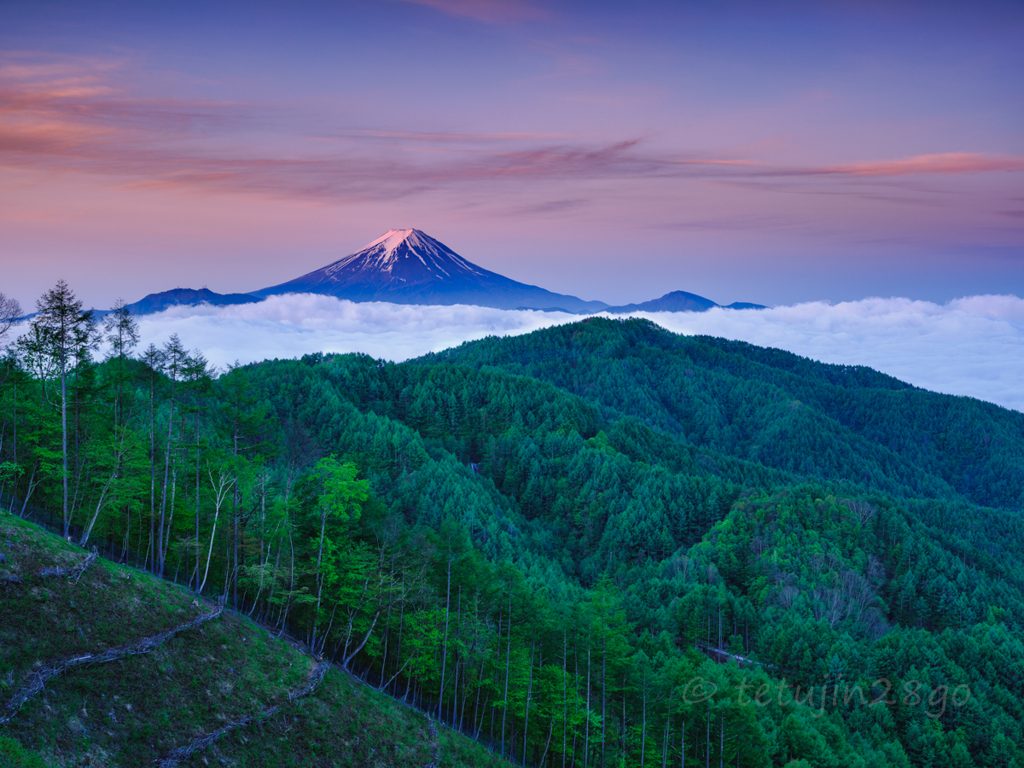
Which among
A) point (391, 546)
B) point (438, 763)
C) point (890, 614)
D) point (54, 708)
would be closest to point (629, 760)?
point (438, 763)

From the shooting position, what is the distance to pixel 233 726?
2416 centimetres

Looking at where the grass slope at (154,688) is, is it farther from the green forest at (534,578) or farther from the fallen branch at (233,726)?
the green forest at (534,578)

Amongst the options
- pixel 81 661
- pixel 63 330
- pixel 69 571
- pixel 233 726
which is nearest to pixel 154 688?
pixel 81 661

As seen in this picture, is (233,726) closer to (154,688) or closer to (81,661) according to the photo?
(154,688)

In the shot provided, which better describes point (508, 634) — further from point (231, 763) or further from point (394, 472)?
point (394, 472)

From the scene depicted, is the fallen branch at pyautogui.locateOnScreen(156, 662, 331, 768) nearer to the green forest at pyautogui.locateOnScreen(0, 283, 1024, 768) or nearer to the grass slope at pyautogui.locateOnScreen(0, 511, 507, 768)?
the grass slope at pyautogui.locateOnScreen(0, 511, 507, 768)

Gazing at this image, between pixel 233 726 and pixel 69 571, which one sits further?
pixel 69 571

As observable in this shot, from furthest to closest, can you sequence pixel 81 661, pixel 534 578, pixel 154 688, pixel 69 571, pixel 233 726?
pixel 534 578, pixel 69 571, pixel 233 726, pixel 154 688, pixel 81 661

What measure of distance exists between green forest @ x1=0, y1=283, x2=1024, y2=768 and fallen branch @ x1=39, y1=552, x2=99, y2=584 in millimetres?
2180

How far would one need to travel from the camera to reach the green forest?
116 feet

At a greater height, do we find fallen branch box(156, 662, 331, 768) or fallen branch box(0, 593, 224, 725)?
fallen branch box(0, 593, 224, 725)

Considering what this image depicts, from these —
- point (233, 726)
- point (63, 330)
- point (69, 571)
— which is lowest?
point (233, 726)

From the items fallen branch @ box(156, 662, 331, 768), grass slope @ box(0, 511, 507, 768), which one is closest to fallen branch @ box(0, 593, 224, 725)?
grass slope @ box(0, 511, 507, 768)

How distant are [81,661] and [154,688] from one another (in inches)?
107
